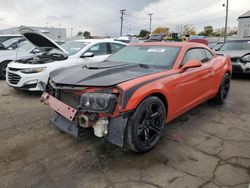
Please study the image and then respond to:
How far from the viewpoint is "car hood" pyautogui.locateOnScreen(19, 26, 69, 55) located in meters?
5.29

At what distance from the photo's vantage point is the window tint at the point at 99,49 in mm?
6535

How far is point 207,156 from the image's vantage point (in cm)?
289

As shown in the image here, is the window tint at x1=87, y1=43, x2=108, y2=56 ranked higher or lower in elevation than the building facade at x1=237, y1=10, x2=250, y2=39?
lower

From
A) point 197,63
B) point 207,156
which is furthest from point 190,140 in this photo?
point 197,63

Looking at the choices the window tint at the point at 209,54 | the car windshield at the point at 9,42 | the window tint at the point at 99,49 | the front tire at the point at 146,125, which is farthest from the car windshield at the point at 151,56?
the car windshield at the point at 9,42

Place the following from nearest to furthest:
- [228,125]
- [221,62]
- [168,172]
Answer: [168,172] < [228,125] < [221,62]

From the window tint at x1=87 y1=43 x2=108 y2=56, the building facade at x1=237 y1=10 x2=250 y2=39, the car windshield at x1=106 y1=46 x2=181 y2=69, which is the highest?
the building facade at x1=237 y1=10 x2=250 y2=39

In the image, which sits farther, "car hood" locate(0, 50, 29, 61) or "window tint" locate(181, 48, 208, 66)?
"car hood" locate(0, 50, 29, 61)

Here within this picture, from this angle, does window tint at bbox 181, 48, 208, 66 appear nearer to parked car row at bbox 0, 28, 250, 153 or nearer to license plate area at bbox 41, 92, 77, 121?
parked car row at bbox 0, 28, 250, 153

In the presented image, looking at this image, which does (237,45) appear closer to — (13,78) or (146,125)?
(146,125)

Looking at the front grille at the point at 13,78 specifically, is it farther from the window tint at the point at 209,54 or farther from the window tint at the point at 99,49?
the window tint at the point at 209,54

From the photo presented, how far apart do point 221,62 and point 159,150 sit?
298 cm

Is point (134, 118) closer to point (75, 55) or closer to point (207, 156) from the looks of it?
point (207, 156)

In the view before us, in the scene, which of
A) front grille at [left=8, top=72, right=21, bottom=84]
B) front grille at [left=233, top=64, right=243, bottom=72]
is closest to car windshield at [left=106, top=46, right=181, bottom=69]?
front grille at [left=8, top=72, right=21, bottom=84]
